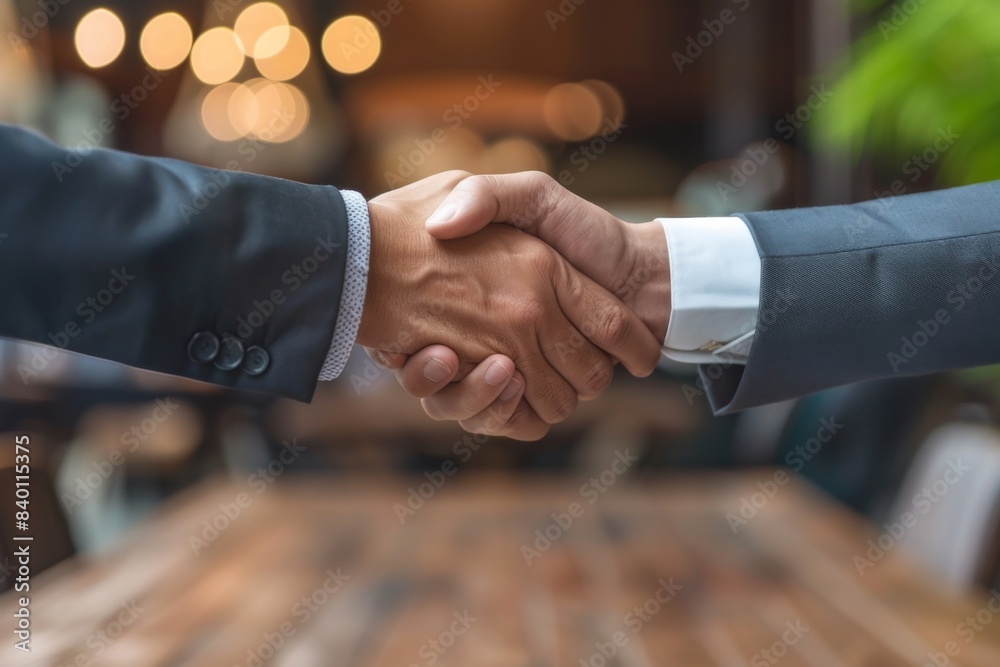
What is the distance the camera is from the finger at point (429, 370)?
1406mm

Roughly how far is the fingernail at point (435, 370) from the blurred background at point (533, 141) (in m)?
0.71

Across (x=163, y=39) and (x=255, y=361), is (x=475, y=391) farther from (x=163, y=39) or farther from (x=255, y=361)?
(x=163, y=39)

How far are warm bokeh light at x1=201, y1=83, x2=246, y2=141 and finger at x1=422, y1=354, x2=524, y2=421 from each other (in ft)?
8.98

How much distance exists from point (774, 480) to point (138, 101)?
5.14 metres

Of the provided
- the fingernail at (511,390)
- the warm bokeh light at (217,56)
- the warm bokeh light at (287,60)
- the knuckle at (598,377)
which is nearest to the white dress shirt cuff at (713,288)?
the knuckle at (598,377)

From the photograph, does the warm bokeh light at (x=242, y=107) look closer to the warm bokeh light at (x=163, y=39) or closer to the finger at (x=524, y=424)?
the warm bokeh light at (x=163, y=39)

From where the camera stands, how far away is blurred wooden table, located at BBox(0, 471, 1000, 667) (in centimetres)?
123

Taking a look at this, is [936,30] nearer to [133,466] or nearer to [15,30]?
[133,466]

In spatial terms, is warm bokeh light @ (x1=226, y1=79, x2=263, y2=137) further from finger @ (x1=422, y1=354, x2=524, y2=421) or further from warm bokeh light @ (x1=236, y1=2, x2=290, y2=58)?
finger @ (x1=422, y1=354, x2=524, y2=421)

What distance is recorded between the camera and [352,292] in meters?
1.25

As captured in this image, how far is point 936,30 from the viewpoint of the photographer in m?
1.66

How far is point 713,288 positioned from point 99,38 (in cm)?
341

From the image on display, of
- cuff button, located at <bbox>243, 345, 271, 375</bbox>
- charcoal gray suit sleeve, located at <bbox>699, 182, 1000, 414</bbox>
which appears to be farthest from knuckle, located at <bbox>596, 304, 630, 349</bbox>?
cuff button, located at <bbox>243, 345, 271, 375</bbox>

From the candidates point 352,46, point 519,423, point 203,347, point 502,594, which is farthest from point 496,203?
point 352,46
